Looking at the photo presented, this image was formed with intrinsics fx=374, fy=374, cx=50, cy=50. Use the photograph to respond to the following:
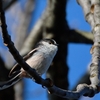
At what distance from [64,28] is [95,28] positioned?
1221 millimetres

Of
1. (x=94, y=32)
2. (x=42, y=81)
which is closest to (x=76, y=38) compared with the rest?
(x=94, y=32)

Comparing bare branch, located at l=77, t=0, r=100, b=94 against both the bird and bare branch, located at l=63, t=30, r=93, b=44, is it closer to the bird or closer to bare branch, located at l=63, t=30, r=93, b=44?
the bird

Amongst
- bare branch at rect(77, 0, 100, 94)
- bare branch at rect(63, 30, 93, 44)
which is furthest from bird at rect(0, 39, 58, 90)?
bare branch at rect(63, 30, 93, 44)

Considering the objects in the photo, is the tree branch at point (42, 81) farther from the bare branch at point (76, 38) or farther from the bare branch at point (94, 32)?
the bare branch at point (76, 38)

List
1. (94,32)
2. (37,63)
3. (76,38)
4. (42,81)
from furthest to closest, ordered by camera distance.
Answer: (76,38) → (94,32) → (37,63) → (42,81)

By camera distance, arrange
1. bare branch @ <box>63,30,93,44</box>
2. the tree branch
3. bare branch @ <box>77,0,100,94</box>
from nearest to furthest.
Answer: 1. the tree branch
2. bare branch @ <box>77,0,100,94</box>
3. bare branch @ <box>63,30,93,44</box>

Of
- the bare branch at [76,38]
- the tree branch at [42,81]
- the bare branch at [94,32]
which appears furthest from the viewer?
the bare branch at [76,38]

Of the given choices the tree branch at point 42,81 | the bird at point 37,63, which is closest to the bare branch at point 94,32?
the tree branch at point 42,81

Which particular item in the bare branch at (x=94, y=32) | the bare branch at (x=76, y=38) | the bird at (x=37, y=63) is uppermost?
the bird at (x=37, y=63)

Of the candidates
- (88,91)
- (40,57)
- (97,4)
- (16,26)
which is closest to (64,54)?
(97,4)

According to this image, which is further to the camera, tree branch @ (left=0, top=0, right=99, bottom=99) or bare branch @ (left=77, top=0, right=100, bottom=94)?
bare branch @ (left=77, top=0, right=100, bottom=94)

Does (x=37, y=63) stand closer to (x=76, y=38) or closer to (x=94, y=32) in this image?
(x=94, y=32)

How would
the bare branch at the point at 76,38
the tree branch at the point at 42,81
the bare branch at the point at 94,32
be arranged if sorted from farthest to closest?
the bare branch at the point at 76,38 < the bare branch at the point at 94,32 < the tree branch at the point at 42,81

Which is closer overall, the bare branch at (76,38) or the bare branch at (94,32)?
the bare branch at (94,32)
